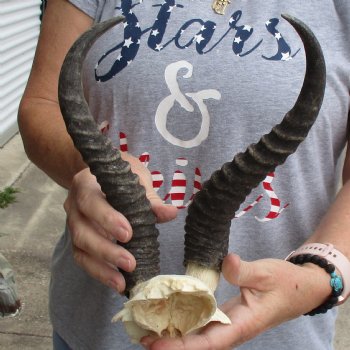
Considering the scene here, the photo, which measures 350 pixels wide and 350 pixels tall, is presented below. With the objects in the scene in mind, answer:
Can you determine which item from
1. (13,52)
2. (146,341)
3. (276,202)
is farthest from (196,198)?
(13,52)

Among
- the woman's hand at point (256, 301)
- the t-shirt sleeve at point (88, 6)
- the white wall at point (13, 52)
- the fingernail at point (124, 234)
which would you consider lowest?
the white wall at point (13, 52)

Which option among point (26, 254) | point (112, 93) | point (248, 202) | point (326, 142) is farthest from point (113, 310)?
point (26, 254)

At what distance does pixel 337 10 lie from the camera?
1876 mm

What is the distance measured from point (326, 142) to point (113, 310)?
31.5 inches

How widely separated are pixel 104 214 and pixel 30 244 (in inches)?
169

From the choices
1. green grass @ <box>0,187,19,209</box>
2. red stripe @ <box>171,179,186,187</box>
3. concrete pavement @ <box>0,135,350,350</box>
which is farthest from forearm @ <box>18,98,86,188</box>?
green grass @ <box>0,187,19,209</box>

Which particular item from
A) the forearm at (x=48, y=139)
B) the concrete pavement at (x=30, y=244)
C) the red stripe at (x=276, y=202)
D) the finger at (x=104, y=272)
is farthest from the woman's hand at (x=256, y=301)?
the concrete pavement at (x=30, y=244)

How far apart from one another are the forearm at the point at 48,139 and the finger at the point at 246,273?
564 mm

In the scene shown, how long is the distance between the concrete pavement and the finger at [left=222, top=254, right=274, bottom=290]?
11.0ft

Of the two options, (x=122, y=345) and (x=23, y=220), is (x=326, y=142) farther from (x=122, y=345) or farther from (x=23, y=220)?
(x=23, y=220)

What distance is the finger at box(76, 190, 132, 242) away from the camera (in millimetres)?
1468

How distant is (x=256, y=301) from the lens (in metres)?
1.57

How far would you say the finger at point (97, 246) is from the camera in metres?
1.50

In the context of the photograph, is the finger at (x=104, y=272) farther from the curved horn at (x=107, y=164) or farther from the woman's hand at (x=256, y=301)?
the woman's hand at (x=256, y=301)
